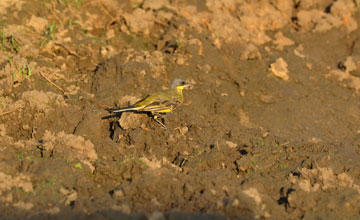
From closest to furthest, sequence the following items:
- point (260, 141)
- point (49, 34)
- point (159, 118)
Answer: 1. point (260, 141)
2. point (159, 118)
3. point (49, 34)

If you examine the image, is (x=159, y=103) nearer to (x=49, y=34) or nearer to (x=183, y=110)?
(x=183, y=110)

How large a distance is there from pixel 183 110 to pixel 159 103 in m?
0.63

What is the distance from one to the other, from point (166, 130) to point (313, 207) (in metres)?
2.55

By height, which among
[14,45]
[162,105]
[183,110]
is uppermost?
[162,105]

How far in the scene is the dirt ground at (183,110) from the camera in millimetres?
4906

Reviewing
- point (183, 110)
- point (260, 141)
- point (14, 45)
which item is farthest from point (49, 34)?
point (260, 141)

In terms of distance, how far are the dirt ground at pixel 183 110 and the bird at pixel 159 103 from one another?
0.17 metres

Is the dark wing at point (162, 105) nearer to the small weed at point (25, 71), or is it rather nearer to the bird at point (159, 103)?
the bird at point (159, 103)

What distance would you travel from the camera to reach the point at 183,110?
23.9ft

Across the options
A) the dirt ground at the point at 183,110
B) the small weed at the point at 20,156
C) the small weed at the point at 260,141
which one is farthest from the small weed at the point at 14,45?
the small weed at the point at 260,141

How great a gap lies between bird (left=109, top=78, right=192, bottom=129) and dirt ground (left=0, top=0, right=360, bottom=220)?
0.55ft

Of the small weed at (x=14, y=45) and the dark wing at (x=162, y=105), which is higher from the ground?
the dark wing at (x=162, y=105)

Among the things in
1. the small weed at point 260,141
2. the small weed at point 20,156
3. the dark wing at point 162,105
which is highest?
the small weed at point 20,156

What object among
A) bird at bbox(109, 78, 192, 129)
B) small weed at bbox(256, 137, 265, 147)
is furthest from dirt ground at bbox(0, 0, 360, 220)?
bird at bbox(109, 78, 192, 129)
